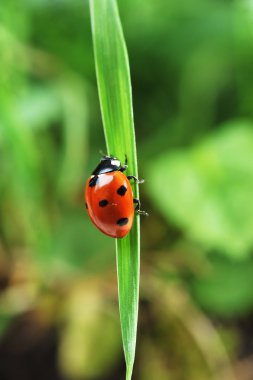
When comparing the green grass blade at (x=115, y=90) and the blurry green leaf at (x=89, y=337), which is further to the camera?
the blurry green leaf at (x=89, y=337)

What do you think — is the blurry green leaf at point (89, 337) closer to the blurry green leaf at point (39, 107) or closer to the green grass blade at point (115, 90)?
the blurry green leaf at point (39, 107)

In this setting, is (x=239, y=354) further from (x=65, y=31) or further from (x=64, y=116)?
(x=65, y=31)

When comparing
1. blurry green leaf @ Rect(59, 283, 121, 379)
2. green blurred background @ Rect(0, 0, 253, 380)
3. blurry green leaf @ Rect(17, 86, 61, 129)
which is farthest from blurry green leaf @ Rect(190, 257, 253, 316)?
blurry green leaf @ Rect(17, 86, 61, 129)

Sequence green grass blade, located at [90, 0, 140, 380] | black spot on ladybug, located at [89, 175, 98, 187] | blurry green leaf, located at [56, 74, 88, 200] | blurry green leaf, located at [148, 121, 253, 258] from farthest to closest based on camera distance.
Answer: blurry green leaf, located at [56, 74, 88, 200]
blurry green leaf, located at [148, 121, 253, 258]
black spot on ladybug, located at [89, 175, 98, 187]
green grass blade, located at [90, 0, 140, 380]

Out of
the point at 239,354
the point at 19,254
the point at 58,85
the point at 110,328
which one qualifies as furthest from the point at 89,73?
the point at 239,354

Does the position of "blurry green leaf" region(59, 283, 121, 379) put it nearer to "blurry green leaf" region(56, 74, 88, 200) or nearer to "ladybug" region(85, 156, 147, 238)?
"blurry green leaf" region(56, 74, 88, 200)

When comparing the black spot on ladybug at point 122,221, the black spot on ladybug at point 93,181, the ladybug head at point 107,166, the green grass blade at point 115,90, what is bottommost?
the black spot on ladybug at point 122,221

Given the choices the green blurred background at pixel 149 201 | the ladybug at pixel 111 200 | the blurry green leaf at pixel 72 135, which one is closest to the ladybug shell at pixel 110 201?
the ladybug at pixel 111 200

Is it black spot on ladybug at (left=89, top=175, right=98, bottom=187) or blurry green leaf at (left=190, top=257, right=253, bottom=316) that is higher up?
black spot on ladybug at (left=89, top=175, right=98, bottom=187)
